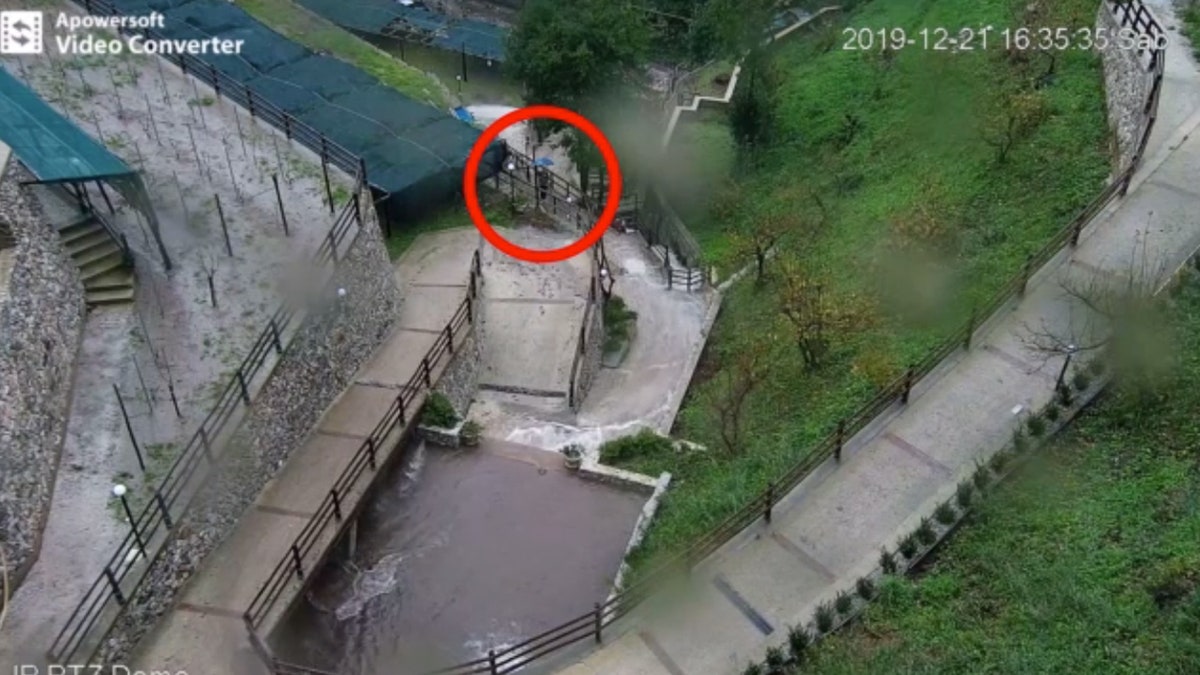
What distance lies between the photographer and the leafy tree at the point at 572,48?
23.8m

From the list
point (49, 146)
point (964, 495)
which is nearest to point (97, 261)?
point (49, 146)

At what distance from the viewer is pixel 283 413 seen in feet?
47.0

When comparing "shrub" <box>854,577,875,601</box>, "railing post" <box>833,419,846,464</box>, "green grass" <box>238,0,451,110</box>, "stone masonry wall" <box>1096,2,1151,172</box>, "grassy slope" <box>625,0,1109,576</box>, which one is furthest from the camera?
"green grass" <box>238,0,451,110</box>

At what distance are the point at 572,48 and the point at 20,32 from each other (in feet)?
40.2

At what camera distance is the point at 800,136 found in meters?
26.0

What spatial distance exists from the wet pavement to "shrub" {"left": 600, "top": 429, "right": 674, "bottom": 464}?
2.21ft

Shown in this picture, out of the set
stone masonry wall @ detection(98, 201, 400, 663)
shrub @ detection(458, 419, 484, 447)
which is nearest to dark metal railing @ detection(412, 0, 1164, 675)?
stone masonry wall @ detection(98, 201, 400, 663)

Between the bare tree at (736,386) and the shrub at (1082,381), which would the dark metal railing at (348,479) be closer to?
the bare tree at (736,386)

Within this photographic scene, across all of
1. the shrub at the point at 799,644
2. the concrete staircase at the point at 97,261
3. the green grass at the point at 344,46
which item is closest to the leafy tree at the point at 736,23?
the green grass at the point at 344,46

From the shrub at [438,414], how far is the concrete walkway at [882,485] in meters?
5.28

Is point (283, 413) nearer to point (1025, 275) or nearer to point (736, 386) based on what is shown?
point (736, 386)

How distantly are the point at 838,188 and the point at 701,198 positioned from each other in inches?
168

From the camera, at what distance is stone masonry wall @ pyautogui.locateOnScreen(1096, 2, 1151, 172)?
1734 centimetres

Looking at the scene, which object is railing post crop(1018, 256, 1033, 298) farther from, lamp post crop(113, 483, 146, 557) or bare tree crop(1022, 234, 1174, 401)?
lamp post crop(113, 483, 146, 557)
